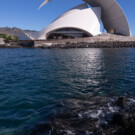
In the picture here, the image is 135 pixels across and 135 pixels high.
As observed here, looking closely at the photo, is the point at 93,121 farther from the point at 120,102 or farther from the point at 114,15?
the point at 114,15

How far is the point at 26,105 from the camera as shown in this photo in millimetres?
5676

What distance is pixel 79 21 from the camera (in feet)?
155

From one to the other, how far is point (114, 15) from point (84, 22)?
11485mm

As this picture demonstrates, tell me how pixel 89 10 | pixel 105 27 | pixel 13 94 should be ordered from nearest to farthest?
1. pixel 13 94
2. pixel 89 10
3. pixel 105 27

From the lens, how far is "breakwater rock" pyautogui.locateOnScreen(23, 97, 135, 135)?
399 centimetres

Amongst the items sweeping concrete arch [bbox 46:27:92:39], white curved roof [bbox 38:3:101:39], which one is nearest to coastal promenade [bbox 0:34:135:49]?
white curved roof [bbox 38:3:101:39]

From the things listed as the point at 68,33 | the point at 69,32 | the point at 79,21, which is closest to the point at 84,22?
the point at 79,21

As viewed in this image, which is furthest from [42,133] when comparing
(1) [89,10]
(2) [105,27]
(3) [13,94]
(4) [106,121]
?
(2) [105,27]

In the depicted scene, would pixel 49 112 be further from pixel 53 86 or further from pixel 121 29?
pixel 121 29

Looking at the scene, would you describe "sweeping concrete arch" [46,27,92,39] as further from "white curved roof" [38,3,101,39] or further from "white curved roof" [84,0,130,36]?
"white curved roof" [84,0,130,36]

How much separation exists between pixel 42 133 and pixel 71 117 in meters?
1.01

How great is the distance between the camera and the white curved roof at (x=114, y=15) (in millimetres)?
49656

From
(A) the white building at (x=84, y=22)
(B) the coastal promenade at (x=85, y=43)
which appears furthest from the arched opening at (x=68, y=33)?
(B) the coastal promenade at (x=85, y=43)

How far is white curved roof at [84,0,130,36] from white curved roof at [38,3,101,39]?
2816 mm
